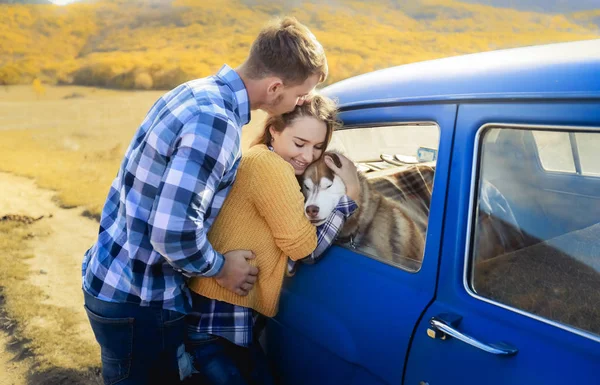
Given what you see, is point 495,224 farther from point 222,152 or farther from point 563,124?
point 222,152

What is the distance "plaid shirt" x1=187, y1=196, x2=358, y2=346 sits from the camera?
1.81m

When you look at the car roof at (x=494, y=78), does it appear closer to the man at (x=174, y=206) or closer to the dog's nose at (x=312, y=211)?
the man at (x=174, y=206)

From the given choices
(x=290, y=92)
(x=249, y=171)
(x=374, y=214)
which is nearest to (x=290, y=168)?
(x=249, y=171)

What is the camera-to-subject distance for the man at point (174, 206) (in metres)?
1.45

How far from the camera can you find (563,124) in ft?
3.93

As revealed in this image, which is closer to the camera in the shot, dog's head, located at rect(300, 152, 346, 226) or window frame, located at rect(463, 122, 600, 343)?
window frame, located at rect(463, 122, 600, 343)

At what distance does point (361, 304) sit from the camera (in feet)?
5.27

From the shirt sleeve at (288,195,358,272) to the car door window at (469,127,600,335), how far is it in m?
0.53

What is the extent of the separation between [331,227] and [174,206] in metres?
0.63

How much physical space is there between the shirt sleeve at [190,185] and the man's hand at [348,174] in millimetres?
552

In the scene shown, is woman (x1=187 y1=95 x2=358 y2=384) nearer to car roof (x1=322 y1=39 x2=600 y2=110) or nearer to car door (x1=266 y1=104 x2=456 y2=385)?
car door (x1=266 y1=104 x2=456 y2=385)

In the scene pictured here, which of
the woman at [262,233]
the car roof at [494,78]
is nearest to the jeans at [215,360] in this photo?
the woman at [262,233]

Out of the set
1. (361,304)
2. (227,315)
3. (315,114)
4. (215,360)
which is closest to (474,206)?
(361,304)

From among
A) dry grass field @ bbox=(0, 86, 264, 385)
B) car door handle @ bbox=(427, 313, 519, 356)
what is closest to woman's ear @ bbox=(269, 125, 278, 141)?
dry grass field @ bbox=(0, 86, 264, 385)
